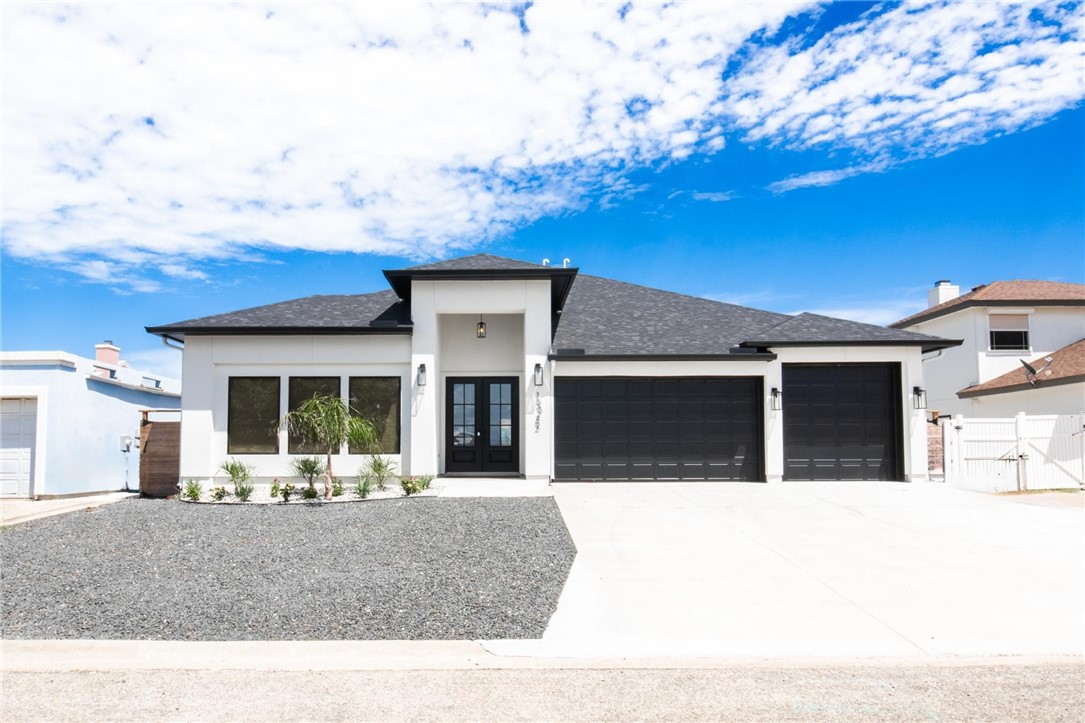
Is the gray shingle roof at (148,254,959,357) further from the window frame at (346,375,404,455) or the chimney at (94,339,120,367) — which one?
the chimney at (94,339,120,367)

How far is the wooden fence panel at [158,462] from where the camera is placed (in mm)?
14414

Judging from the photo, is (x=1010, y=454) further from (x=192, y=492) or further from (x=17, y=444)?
(x=17, y=444)

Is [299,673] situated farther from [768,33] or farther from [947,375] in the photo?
[947,375]

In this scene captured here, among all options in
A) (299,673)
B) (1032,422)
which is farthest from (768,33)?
(299,673)

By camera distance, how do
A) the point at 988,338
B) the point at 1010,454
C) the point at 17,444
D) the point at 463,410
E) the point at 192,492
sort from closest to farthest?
the point at 192,492 → the point at 1010,454 → the point at 17,444 → the point at 463,410 → the point at 988,338

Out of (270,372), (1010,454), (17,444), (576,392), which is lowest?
(1010,454)

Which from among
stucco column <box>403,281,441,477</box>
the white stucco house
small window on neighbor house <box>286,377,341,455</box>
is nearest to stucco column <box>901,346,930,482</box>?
the white stucco house

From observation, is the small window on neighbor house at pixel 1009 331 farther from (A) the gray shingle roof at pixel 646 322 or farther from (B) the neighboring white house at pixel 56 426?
(B) the neighboring white house at pixel 56 426

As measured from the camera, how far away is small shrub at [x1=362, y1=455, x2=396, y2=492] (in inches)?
546

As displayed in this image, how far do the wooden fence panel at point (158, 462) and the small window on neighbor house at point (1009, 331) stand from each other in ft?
79.2

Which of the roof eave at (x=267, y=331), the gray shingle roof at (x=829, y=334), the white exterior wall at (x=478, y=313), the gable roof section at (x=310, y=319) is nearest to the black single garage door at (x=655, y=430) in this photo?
the white exterior wall at (x=478, y=313)

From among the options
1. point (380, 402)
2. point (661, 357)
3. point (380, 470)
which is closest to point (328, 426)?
point (380, 470)

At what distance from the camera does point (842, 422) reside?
14.8 m

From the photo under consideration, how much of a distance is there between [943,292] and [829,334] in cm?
1409
